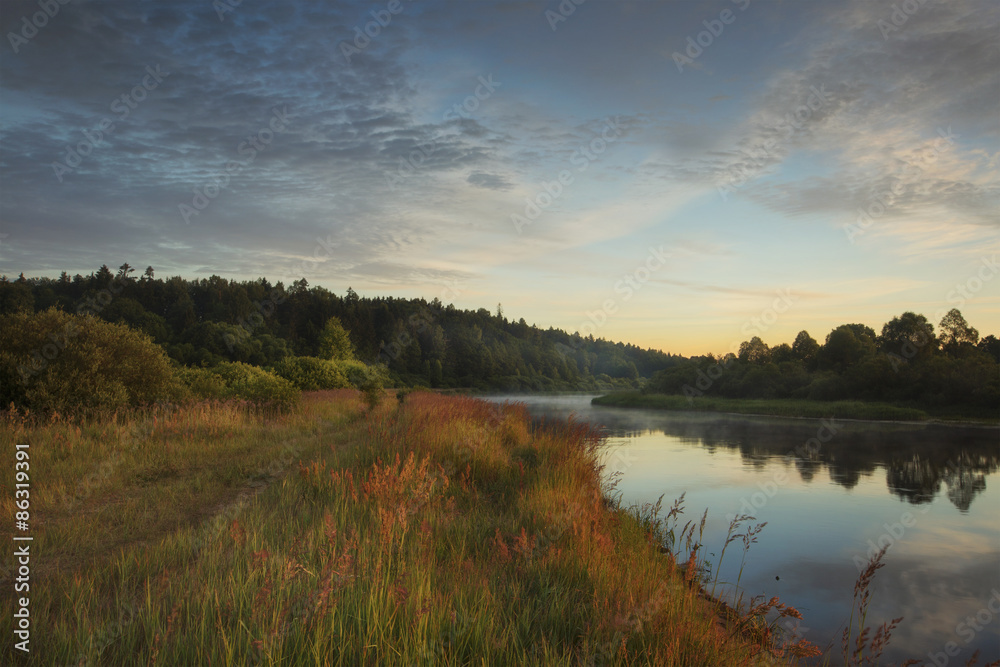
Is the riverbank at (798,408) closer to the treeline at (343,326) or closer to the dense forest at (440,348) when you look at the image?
the dense forest at (440,348)

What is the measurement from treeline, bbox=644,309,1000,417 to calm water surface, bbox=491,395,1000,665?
11506 mm

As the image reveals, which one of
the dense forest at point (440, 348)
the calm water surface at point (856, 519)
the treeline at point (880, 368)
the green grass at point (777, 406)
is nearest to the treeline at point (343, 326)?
the dense forest at point (440, 348)

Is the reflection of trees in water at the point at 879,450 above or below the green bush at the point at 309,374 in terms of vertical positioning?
below

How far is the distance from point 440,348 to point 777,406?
67940 mm

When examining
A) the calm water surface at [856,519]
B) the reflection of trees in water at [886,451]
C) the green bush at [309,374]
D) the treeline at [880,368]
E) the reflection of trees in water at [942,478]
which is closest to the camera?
the calm water surface at [856,519]

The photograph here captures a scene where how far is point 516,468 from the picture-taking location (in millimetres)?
9867

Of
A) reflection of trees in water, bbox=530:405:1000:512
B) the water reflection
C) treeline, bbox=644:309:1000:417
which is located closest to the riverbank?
treeline, bbox=644:309:1000:417

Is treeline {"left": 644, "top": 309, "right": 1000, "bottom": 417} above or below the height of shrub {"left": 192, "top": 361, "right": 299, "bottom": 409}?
above

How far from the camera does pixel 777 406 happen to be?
42.8 metres

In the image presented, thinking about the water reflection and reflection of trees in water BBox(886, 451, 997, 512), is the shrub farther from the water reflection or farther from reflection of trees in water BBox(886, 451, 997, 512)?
reflection of trees in water BBox(886, 451, 997, 512)

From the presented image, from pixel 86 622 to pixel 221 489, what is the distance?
5.18 metres

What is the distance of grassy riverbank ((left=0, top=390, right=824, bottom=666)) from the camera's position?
2.98 meters

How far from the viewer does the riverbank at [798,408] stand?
33594 millimetres

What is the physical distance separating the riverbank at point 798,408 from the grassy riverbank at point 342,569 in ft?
114
